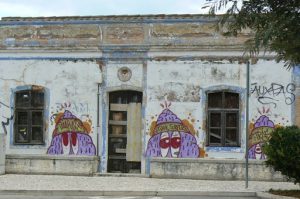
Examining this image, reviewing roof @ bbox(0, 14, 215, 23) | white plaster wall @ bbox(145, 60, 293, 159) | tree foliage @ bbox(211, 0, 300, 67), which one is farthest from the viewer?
roof @ bbox(0, 14, 215, 23)

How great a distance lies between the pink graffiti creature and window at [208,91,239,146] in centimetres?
68

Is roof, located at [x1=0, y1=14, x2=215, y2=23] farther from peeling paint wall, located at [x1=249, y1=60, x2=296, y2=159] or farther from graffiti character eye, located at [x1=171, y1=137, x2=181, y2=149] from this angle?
graffiti character eye, located at [x1=171, y1=137, x2=181, y2=149]

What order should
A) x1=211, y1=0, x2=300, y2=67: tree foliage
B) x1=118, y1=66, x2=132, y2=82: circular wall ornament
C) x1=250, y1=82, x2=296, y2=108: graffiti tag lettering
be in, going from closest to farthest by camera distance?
x1=211, y1=0, x2=300, y2=67: tree foliage → x1=250, y1=82, x2=296, y2=108: graffiti tag lettering → x1=118, y1=66, x2=132, y2=82: circular wall ornament

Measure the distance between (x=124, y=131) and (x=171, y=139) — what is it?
1.70 meters

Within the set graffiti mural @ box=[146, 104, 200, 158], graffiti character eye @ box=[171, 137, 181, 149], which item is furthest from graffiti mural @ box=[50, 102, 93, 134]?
graffiti character eye @ box=[171, 137, 181, 149]

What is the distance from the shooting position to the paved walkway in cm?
1580

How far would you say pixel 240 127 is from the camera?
18.4 metres

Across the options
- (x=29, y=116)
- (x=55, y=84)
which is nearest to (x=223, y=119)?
(x=55, y=84)

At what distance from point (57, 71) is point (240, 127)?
641cm

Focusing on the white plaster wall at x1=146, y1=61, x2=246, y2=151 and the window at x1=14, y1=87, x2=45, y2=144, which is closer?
the white plaster wall at x1=146, y1=61, x2=246, y2=151

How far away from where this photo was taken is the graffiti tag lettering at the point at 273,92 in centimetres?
1816

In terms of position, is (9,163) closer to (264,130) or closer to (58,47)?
(58,47)

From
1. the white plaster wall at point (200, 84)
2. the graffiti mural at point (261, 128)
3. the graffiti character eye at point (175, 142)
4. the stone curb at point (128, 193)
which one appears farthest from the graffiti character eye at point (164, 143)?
the stone curb at point (128, 193)

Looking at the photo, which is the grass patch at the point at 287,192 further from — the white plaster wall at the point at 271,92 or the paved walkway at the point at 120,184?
the white plaster wall at the point at 271,92
